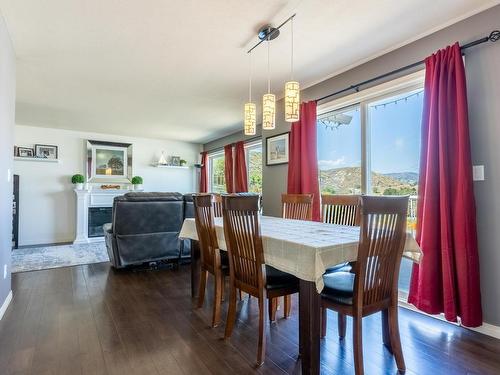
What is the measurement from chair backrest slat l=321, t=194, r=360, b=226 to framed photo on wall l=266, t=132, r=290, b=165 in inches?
59.0

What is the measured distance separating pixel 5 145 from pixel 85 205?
4.05 metres

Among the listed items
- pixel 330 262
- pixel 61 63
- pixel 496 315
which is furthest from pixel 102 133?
pixel 496 315

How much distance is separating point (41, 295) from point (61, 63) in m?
2.41

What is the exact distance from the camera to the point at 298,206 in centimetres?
306

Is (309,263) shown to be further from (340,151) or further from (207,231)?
(340,151)

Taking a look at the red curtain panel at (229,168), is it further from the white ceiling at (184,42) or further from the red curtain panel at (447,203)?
the red curtain panel at (447,203)

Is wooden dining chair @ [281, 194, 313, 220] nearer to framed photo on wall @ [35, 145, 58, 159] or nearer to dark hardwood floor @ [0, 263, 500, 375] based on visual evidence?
dark hardwood floor @ [0, 263, 500, 375]

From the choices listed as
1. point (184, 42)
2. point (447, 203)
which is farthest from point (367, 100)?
point (184, 42)

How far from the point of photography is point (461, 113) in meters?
2.17

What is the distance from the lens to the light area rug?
399cm

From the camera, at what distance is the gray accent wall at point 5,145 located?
2309mm

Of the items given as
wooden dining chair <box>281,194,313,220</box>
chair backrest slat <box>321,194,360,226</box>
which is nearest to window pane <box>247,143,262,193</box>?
wooden dining chair <box>281,194,313,220</box>

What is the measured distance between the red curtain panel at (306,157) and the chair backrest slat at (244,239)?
176 centimetres

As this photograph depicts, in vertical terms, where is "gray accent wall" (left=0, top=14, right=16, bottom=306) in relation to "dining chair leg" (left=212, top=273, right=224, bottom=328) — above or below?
above
